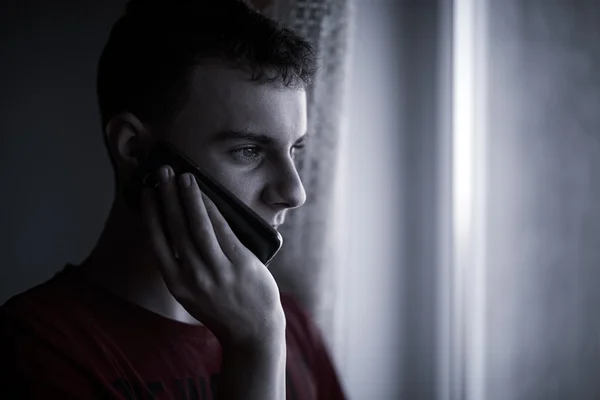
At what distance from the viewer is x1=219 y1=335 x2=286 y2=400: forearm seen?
0.58 metres

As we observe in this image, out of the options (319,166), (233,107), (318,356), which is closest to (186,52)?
(233,107)

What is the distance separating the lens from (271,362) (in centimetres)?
60

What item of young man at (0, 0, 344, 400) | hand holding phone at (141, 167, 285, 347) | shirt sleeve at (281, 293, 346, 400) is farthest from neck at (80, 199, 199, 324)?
shirt sleeve at (281, 293, 346, 400)

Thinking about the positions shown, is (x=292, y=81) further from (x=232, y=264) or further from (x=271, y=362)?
(x=271, y=362)

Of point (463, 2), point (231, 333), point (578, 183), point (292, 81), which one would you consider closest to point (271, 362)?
point (231, 333)

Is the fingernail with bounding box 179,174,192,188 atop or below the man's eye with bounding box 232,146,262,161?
below

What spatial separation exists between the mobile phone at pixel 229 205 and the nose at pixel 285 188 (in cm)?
6

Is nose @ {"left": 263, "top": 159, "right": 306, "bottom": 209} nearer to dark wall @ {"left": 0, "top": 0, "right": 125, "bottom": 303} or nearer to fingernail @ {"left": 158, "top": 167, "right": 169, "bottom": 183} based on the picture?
fingernail @ {"left": 158, "top": 167, "right": 169, "bottom": 183}

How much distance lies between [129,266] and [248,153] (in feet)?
0.80

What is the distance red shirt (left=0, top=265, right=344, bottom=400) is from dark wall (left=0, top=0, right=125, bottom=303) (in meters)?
0.16

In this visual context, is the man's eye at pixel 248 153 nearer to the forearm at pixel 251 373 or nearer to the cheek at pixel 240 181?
the cheek at pixel 240 181

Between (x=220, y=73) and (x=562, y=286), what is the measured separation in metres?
0.67

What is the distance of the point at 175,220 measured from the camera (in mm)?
628

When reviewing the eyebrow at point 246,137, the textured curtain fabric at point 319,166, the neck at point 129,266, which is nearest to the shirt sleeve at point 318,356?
the textured curtain fabric at point 319,166
